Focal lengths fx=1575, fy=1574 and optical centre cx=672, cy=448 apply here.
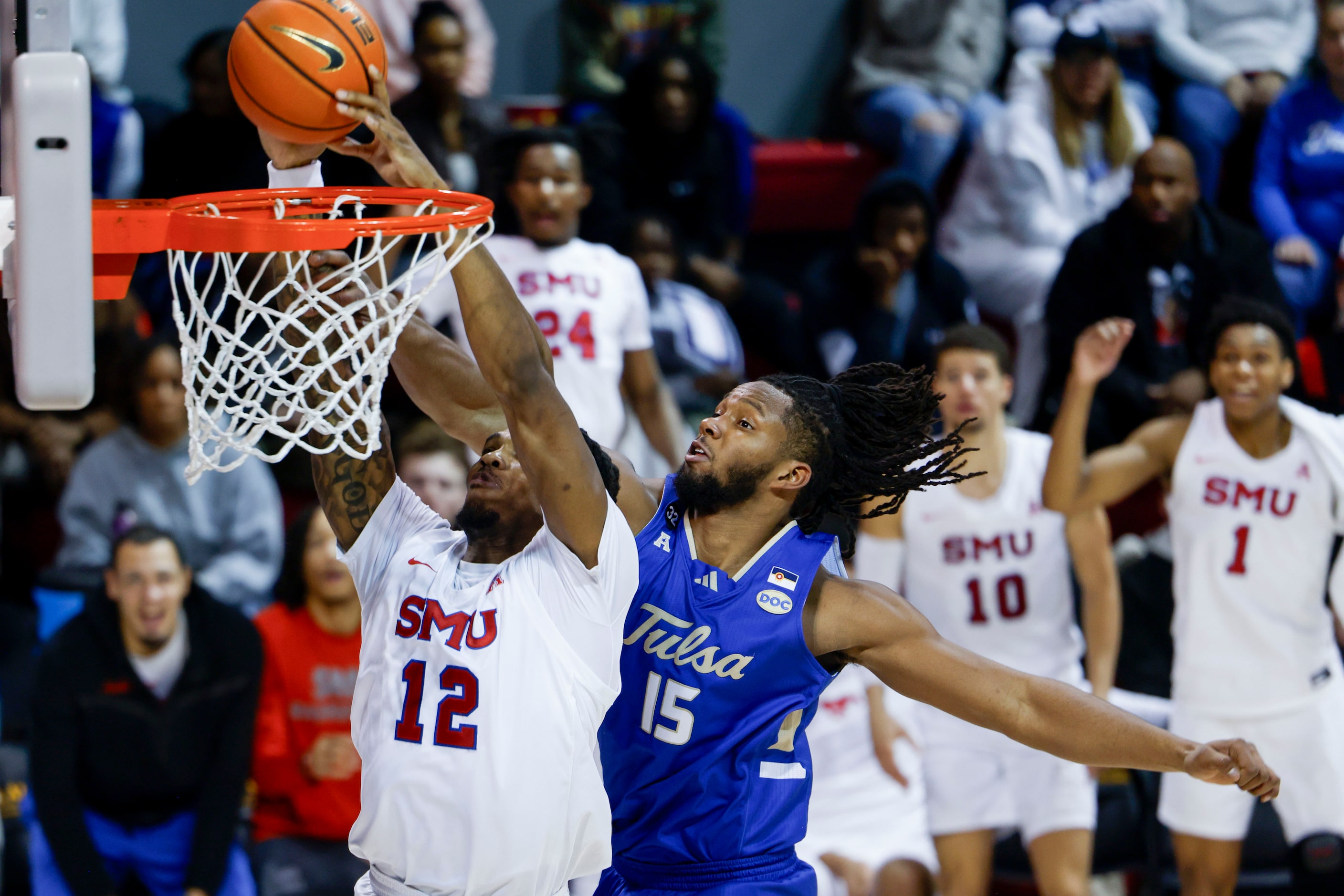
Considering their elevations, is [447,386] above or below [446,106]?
below

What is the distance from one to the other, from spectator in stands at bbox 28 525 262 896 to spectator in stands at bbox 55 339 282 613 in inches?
19.6

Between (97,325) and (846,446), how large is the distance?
349 centimetres

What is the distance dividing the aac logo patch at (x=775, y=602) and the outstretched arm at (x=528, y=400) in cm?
53

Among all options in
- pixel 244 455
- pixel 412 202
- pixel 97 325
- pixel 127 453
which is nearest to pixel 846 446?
pixel 412 202

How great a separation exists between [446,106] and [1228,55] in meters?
4.03

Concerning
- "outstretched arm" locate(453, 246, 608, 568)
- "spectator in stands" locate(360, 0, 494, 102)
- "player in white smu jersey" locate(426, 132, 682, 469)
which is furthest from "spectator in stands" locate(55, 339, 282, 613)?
"outstretched arm" locate(453, 246, 608, 568)

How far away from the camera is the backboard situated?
2.28 m

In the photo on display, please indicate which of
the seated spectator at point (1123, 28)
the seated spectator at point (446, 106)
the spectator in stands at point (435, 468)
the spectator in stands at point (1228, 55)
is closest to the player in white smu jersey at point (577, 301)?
the spectator in stands at point (435, 468)

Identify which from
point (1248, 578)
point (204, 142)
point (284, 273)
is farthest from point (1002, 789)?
point (204, 142)

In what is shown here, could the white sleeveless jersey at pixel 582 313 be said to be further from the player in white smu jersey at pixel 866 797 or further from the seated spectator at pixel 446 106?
the player in white smu jersey at pixel 866 797

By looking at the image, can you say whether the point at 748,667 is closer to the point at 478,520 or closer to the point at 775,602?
the point at 775,602

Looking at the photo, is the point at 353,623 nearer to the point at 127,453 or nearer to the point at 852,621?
the point at 127,453

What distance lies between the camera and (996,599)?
204 inches

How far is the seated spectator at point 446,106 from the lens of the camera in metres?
6.31
